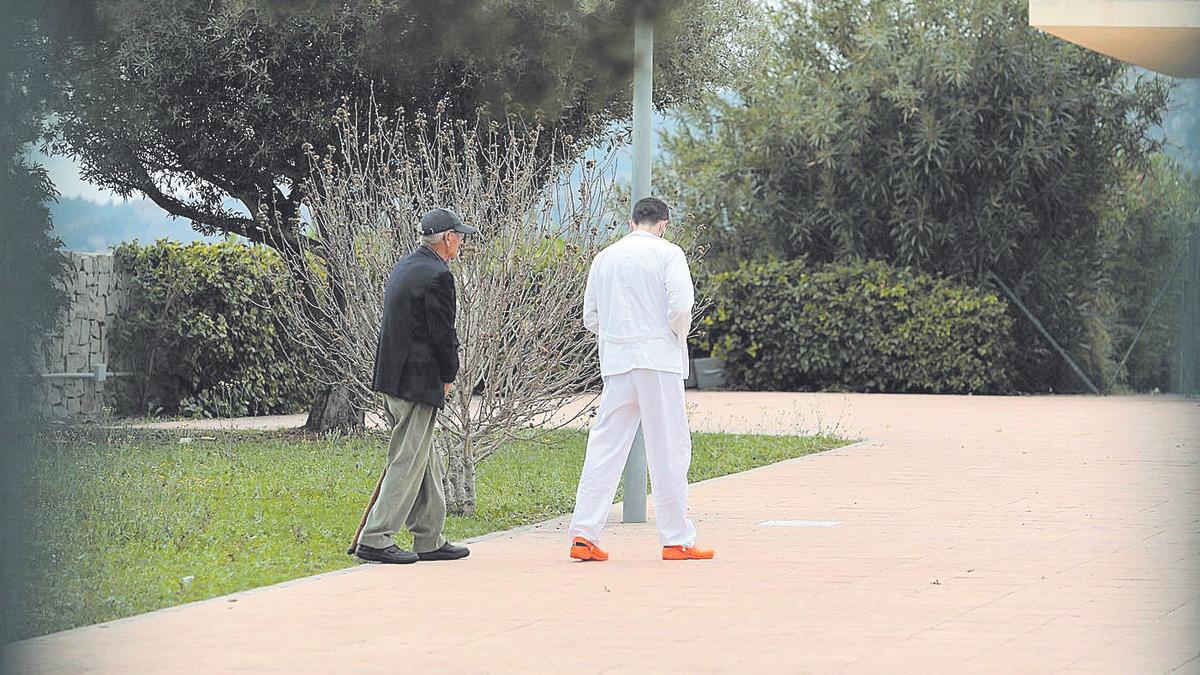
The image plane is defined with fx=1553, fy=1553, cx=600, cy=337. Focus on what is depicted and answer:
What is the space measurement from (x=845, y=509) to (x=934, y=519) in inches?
25.7

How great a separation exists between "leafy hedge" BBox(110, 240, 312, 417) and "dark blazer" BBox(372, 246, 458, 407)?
8.91 meters

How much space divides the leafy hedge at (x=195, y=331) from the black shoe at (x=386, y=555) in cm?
905

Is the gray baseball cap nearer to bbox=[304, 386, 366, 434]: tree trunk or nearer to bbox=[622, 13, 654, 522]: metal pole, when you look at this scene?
bbox=[622, 13, 654, 522]: metal pole

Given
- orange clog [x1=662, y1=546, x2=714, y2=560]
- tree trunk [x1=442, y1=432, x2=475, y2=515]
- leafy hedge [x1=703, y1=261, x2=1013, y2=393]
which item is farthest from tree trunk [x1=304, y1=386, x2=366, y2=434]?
leafy hedge [x1=703, y1=261, x2=1013, y2=393]

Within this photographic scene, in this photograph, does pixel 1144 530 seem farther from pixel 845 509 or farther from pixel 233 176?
pixel 233 176

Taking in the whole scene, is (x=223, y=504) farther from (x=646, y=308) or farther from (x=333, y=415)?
(x=333, y=415)

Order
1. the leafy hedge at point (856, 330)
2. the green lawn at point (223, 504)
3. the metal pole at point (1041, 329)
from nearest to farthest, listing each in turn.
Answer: the green lawn at point (223, 504), the leafy hedge at point (856, 330), the metal pole at point (1041, 329)

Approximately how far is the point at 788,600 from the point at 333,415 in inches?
→ 375

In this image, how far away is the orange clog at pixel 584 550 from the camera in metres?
7.41

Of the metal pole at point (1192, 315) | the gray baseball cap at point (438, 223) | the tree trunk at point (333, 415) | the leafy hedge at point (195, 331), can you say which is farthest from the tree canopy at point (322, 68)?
the metal pole at point (1192, 315)

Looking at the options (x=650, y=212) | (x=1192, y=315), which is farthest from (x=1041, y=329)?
(x=1192, y=315)

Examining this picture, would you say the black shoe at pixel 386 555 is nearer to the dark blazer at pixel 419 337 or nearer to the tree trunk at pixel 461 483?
the dark blazer at pixel 419 337

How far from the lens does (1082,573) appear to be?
7.02 metres

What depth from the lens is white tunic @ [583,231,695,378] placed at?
7453 mm
